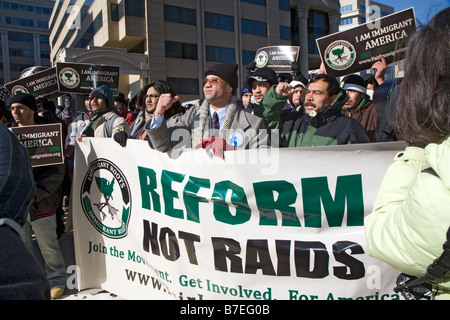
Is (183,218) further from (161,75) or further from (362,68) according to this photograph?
(161,75)

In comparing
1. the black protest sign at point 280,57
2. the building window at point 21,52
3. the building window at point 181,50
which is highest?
the building window at point 21,52

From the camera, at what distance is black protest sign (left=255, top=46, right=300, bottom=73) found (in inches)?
243

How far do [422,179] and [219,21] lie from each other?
36.9 metres

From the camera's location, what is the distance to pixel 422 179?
99cm

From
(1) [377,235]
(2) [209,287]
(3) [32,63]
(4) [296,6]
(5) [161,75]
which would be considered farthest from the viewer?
(3) [32,63]

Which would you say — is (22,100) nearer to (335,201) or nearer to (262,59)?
(335,201)

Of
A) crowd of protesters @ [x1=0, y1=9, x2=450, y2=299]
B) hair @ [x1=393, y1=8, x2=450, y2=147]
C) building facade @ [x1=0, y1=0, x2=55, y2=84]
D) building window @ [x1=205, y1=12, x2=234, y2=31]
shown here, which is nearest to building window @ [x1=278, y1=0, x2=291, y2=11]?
building window @ [x1=205, y1=12, x2=234, y2=31]

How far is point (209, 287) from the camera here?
2439mm

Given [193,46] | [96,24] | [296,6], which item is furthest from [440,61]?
[296,6]

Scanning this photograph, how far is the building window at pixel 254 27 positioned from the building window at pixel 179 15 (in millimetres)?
5798

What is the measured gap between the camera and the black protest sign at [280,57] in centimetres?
618

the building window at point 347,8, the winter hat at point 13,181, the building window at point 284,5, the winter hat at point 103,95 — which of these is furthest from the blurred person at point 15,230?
the building window at point 347,8

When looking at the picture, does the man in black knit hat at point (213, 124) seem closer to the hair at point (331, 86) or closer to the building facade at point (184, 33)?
the hair at point (331, 86)

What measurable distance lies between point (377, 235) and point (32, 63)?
8369 centimetres
